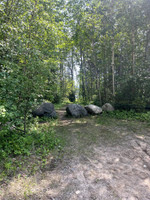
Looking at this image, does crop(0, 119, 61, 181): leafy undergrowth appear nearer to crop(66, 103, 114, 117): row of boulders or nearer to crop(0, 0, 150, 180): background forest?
crop(0, 0, 150, 180): background forest

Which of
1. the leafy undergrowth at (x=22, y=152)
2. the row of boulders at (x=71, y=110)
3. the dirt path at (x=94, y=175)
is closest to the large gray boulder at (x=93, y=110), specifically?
the row of boulders at (x=71, y=110)

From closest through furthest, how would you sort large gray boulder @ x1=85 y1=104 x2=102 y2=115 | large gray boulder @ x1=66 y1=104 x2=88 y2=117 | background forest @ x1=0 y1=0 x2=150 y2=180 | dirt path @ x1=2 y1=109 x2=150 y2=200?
dirt path @ x1=2 y1=109 x2=150 y2=200, background forest @ x1=0 y1=0 x2=150 y2=180, large gray boulder @ x1=66 y1=104 x2=88 y2=117, large gray boulder @ x1=85 y1=104 x2=102 y2=115

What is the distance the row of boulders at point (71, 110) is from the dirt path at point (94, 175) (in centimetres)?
334

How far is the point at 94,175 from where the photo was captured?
2.50 metres

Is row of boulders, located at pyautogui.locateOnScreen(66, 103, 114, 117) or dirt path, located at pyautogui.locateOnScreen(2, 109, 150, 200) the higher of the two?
row of boulders, located at pyautogui.locateOnScreen(66, 103, 114, 117)

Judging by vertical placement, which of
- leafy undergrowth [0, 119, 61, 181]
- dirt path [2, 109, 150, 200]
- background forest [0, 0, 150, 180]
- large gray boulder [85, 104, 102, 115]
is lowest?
dirt path [2, 109, 150, 200]

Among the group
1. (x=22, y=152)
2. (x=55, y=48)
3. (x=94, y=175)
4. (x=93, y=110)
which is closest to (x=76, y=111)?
(x=93, y=110)

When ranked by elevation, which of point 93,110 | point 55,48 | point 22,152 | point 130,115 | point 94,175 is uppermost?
point 55,48

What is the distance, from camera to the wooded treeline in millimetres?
3713

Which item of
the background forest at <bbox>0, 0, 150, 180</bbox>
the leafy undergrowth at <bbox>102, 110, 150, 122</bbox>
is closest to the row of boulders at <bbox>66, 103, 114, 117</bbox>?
the leafy undergrowth at <bbox>102, 110, 150, 122</bbox>

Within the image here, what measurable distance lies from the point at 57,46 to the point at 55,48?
0.91 feet

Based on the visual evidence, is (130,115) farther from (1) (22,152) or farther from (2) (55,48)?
(1) (22,152)

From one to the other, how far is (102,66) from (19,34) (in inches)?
408

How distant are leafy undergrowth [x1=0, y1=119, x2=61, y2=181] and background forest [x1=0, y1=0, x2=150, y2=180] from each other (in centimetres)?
30
